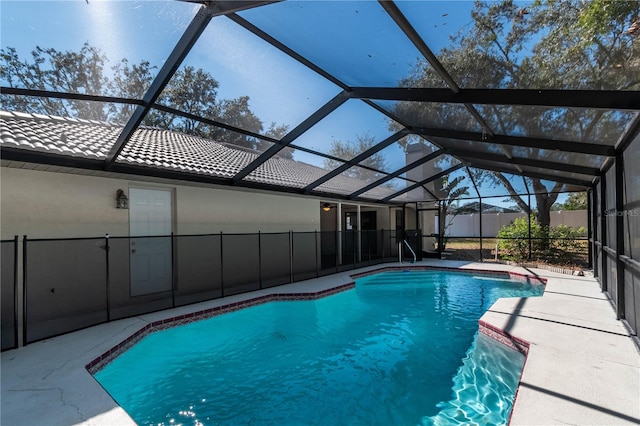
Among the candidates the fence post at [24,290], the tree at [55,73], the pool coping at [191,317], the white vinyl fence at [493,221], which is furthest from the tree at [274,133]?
the white vinyl fence at [493,221]

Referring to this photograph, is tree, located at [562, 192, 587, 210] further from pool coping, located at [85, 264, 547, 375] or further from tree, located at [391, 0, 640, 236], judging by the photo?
tree, located at [391, 0, 640, 236]

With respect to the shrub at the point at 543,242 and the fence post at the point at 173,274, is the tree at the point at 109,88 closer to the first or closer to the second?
the fence post at the point at 173,274

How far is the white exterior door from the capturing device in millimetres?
5812

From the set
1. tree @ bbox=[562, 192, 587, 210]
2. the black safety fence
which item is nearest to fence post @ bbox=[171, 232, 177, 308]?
the black safety fence

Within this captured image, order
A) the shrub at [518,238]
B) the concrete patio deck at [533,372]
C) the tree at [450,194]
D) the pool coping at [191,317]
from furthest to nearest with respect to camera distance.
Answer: the tree at [450,194] < the shrub at [518,238] < the pool coping at [191,317] < the concrete patio deck at [533,372]

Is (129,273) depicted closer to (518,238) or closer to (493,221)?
(518,238)

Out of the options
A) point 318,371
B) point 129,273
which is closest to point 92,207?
point 129,273

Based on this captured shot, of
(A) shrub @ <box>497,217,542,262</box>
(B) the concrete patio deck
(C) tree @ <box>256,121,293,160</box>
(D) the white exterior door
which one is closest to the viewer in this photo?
(B) the concrete patio deck

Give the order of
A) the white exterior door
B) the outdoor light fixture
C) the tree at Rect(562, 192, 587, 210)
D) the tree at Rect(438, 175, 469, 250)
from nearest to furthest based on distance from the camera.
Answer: the outdoor light fixture → the white exterior door → the tree at Rect(438, 175, 469, 250) → the tree at Rect(562, 192, 587, 210)

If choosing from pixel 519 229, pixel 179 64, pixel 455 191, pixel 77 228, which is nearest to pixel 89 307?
pixel 77 228

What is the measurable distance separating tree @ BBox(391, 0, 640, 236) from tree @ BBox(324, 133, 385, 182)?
7.78 ft

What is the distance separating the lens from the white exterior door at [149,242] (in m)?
5.81

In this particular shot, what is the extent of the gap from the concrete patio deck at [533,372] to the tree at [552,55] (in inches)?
97.8

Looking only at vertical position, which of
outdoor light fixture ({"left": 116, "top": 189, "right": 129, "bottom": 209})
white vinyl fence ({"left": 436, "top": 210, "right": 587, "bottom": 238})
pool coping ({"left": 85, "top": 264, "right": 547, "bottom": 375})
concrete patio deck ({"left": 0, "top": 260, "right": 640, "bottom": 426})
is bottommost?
pool coping ({"left": 85, "top": 264, "right": 547, "bottom": 375})
